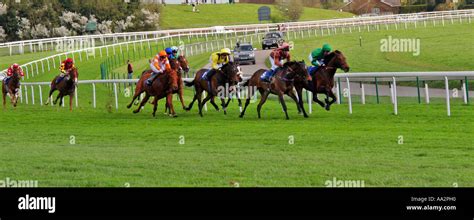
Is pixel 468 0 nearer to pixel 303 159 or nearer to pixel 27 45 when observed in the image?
pixel 27 45

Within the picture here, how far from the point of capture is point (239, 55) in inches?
1842

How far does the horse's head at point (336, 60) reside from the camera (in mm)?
19750

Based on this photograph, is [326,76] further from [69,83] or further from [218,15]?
[218,15]

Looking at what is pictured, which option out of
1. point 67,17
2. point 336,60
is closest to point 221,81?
point 336,60

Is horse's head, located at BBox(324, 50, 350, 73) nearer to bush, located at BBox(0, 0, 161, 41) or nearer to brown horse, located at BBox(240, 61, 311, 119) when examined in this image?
brown horse, located at BBox(240, 61, 311, 119)

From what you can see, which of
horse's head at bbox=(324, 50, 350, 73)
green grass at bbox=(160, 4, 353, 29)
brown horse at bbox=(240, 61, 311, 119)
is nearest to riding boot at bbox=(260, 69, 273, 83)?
brown horse at bbox=(240, 61, 311, 119)

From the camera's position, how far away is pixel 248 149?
13297 mm

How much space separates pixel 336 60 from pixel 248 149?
7.02m

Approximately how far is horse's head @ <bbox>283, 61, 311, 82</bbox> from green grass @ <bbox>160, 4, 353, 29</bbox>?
65.0 m

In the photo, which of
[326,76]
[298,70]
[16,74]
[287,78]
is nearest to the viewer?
[298,70]

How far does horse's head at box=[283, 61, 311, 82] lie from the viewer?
19.1 metres

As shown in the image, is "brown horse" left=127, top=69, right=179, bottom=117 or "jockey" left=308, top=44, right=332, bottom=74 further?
"brown horse" left=127, top=69, right=179, bottom=117
